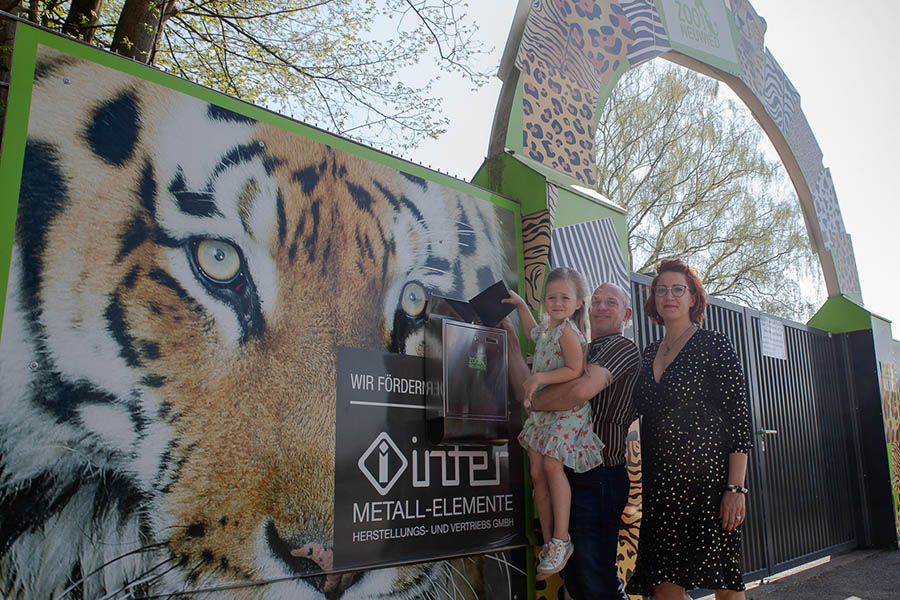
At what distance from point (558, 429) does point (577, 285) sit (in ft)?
2.35

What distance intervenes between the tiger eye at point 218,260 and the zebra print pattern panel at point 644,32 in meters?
3.78

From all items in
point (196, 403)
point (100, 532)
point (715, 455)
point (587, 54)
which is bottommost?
point (100, 532)

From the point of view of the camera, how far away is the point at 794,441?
7453 mm

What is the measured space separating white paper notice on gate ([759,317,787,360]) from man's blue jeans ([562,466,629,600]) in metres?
4.42

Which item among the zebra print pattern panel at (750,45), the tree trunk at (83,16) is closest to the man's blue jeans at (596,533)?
the zebra print pattern panel at (750,45)

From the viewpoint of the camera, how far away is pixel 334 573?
3.08 m

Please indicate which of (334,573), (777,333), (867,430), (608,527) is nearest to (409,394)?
(334,573)

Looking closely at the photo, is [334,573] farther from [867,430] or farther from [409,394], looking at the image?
[867,430]

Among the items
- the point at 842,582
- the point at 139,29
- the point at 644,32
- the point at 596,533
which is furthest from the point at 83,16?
the point at 842,582

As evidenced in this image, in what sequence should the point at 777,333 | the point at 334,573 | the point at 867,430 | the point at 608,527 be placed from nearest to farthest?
the point at 334,573 → the point at 608,527 → the point at 777,333 → the point at 867,430

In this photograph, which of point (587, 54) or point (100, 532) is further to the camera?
point (587, 54)

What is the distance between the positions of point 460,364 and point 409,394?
0.31 metres

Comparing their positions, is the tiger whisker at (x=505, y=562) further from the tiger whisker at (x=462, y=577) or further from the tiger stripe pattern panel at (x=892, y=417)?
the tiger stripe pattern panel at (x=892, y=417)

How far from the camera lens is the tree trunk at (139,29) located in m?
6.70
